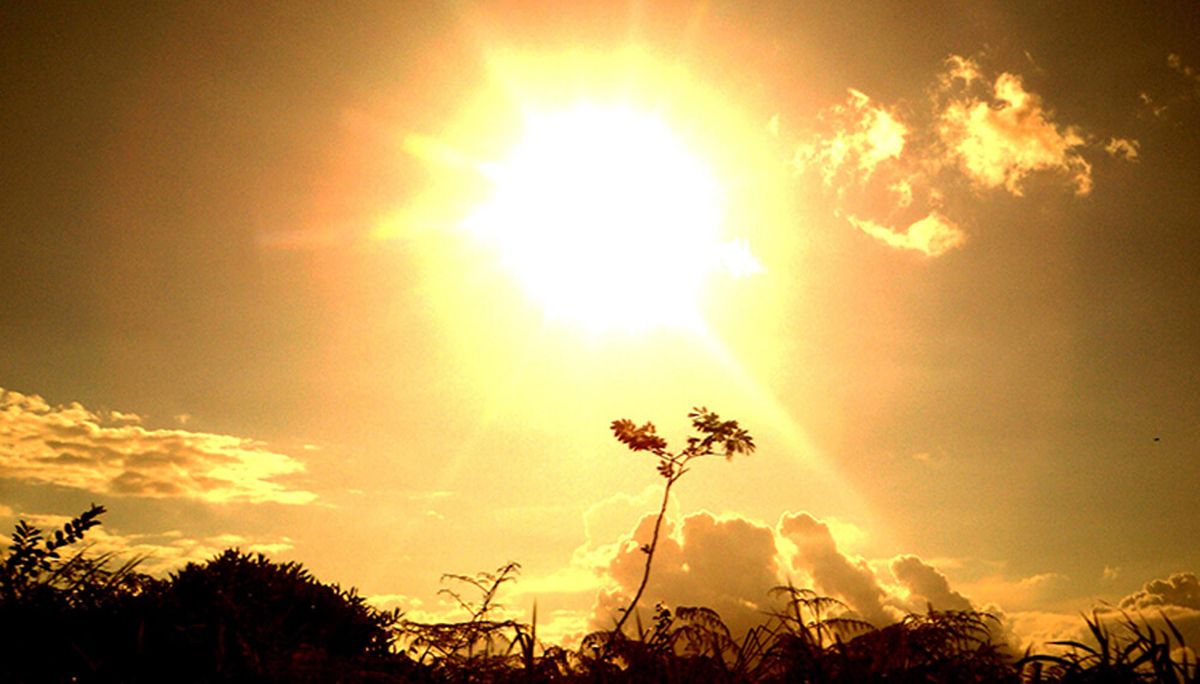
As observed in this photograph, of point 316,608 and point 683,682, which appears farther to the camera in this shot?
point 316,608

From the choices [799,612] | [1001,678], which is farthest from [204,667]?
[1001,678]

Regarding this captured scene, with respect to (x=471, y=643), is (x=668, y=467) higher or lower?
higher

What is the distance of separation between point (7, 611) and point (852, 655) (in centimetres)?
832

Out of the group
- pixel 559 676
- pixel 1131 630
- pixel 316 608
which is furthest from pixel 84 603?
pixel 1131 630

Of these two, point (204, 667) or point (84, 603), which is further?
point (84, 603)

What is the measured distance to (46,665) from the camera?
7.13 meters

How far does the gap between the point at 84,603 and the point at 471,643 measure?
4642 millimetres

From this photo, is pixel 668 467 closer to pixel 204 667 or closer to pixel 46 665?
pixel 204 667

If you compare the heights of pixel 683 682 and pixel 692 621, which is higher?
pixel 692 621

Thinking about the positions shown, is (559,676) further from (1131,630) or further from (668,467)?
(668,467)

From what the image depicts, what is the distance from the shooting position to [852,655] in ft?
20.4

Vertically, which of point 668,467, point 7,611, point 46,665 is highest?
point 668,467

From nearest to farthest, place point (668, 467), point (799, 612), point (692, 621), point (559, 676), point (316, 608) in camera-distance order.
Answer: point (799, 612), point (559, 676), point (692, 621), point (316, 608), point (668, 467)

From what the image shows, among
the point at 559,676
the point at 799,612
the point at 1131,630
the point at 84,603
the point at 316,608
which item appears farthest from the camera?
the point at 316,608
